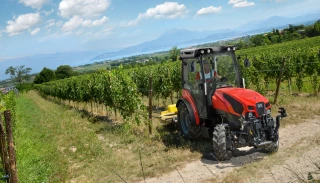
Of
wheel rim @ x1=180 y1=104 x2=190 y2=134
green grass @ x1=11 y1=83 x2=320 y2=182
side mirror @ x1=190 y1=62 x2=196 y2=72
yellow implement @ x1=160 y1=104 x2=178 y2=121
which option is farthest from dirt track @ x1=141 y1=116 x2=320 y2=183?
yellow implement @ x1=160 y1=104 x2=178 y2=121

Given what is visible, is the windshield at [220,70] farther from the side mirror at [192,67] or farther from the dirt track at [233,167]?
the dirt track at [233,167]

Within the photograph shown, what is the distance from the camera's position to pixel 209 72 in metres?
6.20

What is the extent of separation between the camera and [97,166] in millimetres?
6461

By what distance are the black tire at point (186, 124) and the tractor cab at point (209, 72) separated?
27cm

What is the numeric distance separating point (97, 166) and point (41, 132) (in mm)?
5820

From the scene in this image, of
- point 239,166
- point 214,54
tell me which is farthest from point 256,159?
point 214,54

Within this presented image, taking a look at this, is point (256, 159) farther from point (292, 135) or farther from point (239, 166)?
point (292, 135)

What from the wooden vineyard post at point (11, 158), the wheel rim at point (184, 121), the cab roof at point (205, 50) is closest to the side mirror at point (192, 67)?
the cab roof at point (205, 50)

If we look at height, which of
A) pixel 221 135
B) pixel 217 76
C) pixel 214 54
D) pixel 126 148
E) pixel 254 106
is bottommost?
pixel 126 148

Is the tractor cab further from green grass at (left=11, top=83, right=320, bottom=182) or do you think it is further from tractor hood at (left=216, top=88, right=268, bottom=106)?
green grass at (left=11, top=83, right=320, bottom=182)

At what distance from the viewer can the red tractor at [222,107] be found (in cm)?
538

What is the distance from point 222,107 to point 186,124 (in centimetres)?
150

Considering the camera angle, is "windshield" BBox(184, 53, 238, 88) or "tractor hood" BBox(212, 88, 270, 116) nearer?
"tractor hood" BBox(212, 88, 270, 116)

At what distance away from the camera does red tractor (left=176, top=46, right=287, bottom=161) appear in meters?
5.38
